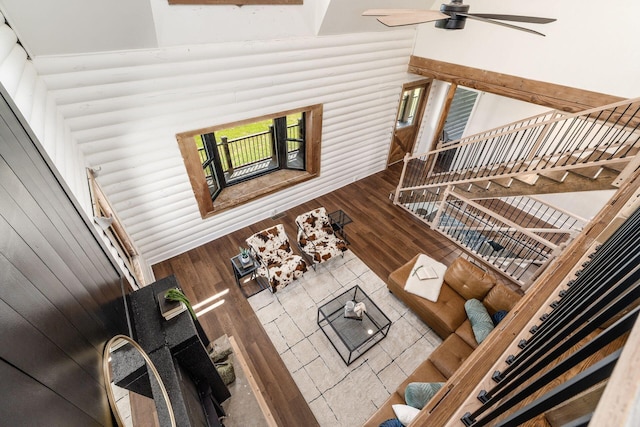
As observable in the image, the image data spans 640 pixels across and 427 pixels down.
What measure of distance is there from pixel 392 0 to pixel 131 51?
343cm

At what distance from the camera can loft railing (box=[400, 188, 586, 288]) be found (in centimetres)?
441

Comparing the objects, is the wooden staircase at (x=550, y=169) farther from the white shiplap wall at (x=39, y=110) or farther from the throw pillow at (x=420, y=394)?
the white shiplap wall at (x=39, y=110)

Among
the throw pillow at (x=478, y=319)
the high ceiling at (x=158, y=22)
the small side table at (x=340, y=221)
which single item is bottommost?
the small side table at (x=340, y=221)

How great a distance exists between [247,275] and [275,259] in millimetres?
496

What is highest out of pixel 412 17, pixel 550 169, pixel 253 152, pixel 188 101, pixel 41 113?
pixel 412 17

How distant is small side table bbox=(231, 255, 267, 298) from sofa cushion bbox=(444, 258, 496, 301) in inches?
103

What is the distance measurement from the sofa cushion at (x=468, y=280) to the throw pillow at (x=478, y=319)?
111mm

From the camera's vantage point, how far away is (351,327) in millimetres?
3398

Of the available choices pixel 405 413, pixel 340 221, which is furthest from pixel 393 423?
pixel 340 221

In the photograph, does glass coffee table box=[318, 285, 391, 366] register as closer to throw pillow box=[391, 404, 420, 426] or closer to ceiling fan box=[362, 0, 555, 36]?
throw pillow box=[391, 404, 420, 426]

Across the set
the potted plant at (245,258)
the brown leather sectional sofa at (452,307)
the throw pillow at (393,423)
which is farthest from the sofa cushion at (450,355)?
the potted plant at (245,258)

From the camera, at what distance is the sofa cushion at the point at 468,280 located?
339 centimetres

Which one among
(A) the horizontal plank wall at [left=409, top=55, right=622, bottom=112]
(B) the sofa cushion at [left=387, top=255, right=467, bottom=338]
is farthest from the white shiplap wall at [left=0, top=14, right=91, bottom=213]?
(A) the horizontal plank wall at [left=409, top=55, right=622, bottom=112]

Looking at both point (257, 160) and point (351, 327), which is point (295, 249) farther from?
point (257, 160)
